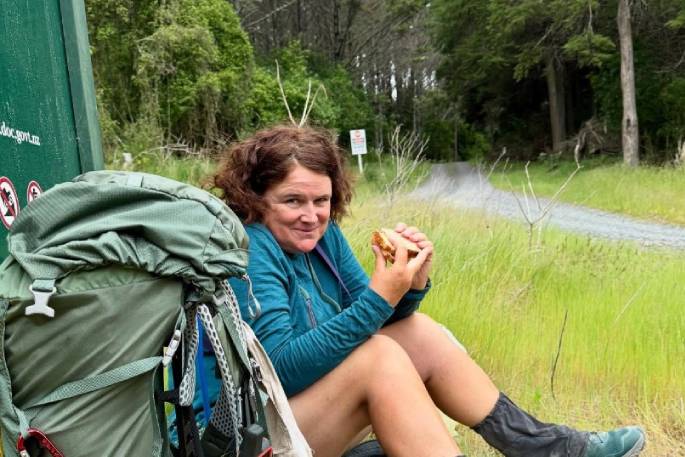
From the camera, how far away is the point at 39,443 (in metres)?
1.11

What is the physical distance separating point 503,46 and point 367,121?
30.9 feet

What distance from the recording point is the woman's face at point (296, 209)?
1881 mm

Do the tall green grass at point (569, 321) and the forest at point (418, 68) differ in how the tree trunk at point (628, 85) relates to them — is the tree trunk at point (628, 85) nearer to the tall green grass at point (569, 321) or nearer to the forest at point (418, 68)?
the forest at point (418, 68)

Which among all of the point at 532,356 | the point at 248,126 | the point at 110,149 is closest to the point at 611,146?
the point at 248,126

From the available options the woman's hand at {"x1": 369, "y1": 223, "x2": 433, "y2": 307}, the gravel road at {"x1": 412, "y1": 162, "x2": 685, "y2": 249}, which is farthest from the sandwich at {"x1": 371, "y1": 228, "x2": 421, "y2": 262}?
the gravel road at {"x1": 412, "y1": 162, "x2": 685, "y2": 249}

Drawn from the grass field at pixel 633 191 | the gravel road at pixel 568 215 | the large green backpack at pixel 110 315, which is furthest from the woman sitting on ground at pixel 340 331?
the grass field at pixel 633 191

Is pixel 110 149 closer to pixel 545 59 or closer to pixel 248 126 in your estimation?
pixel 248 126

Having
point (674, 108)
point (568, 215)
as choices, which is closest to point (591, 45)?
point (674, 108)

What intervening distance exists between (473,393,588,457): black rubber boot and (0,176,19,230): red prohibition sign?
1.51 meters

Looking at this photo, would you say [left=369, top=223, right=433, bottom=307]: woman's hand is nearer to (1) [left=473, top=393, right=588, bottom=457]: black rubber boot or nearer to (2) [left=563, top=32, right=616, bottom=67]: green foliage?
(1) [left=473, top=393, right=588, bottom=457]: black rubber boot

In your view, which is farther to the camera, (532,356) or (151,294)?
(532,356)

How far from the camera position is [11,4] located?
1.74 meters

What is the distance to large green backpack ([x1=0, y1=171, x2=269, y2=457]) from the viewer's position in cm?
110

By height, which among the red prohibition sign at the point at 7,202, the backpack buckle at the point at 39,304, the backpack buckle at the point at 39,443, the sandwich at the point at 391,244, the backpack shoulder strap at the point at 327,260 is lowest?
the backpack buckle at the point at 39,443
